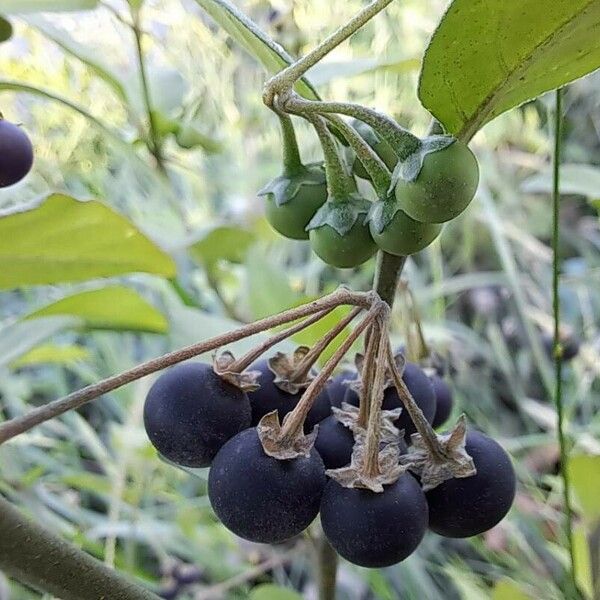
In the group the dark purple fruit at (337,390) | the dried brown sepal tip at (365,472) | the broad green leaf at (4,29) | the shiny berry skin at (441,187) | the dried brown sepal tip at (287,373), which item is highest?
the broad green leaf at (4,29)

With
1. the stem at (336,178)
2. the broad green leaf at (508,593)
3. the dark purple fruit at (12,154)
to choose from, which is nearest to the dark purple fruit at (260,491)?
the stem at (336,178)

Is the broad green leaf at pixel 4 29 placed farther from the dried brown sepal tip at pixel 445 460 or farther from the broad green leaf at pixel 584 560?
the broad green leaf at pixel 584 560

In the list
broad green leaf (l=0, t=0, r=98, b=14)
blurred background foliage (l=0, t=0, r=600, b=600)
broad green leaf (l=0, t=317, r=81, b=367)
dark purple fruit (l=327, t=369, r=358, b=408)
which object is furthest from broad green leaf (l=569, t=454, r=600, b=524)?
broad green leaf (l=0, t=0, r=98, b=14)

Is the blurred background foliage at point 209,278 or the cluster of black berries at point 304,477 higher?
the blurred background foliage at point 209,278

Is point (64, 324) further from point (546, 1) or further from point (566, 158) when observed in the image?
point (566, 158)

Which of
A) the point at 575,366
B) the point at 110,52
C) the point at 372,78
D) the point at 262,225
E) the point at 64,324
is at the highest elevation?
the point at 372,78

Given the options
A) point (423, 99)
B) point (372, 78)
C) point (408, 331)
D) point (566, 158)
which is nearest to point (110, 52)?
point (372, 78)

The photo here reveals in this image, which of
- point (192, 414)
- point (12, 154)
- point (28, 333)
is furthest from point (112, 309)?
point (192, 414)
